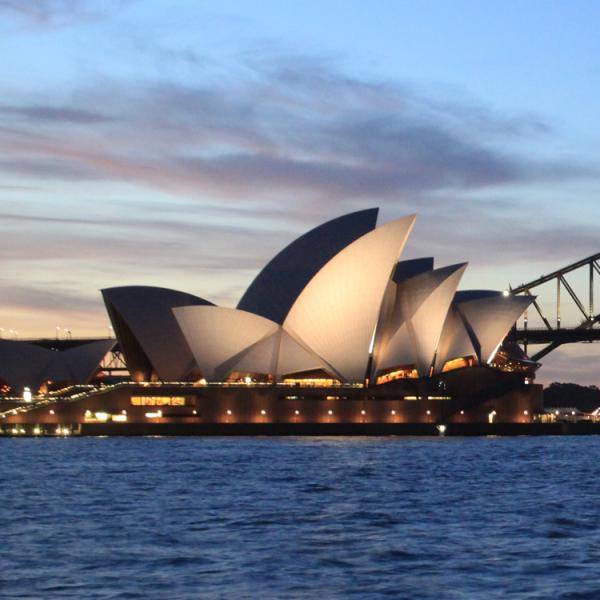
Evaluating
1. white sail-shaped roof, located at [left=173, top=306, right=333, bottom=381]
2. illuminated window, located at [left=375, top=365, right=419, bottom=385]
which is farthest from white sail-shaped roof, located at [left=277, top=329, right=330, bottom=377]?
illuminated window, located at [left=375, top=365, right=419, bottom=385]

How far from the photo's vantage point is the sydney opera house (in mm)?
104875

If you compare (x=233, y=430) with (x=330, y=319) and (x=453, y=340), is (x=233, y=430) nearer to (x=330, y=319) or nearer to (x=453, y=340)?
(x=330, y=319)

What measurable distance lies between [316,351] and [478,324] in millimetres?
14159

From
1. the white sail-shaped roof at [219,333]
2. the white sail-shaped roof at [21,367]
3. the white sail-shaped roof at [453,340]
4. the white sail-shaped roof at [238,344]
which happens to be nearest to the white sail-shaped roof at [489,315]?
the white sail-shaped roof at [453,340]

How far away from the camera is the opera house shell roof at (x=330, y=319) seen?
10150 centimetres

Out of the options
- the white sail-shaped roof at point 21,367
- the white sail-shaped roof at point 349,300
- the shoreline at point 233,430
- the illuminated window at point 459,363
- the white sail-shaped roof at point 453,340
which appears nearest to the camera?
the white sail-shaped roof at point 349,300

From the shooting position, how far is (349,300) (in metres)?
102

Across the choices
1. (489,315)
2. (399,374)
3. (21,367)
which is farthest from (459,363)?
(21,367)

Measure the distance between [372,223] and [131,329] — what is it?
2275 centimetres

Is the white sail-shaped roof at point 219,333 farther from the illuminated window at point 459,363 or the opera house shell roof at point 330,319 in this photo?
the illuminated window at point 459,363

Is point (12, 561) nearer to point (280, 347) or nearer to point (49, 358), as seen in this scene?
point (280, 347)

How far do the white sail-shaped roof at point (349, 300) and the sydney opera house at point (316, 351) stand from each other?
4.7 inches

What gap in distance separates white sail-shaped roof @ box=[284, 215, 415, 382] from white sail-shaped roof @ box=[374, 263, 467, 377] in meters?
2.28

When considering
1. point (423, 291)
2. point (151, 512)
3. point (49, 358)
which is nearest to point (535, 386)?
point (423, 291)
